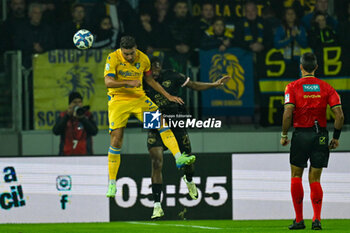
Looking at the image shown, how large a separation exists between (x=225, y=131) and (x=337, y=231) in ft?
13.6

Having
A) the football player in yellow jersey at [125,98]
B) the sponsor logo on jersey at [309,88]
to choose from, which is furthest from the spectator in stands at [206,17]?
the sponsor logo on jersey at [309,88]

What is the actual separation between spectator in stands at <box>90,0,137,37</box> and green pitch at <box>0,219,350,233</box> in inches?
147

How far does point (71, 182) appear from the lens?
11.5 m

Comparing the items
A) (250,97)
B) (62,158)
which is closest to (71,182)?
(62,158)

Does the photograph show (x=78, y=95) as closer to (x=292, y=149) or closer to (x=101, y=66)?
(x=101, y=66)

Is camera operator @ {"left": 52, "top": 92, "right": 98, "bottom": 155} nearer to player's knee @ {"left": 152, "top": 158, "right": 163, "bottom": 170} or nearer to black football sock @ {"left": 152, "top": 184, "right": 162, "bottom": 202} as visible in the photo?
player's knee @ {"left": 152, "top": 158, "right": 163, "bottom": 170}

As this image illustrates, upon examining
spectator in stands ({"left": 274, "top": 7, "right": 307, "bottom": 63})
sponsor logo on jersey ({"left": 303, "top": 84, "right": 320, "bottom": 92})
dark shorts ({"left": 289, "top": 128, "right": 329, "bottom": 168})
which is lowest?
dark shorts ({"left": 289, "top": 128, "right": 329, "bottom": 168})

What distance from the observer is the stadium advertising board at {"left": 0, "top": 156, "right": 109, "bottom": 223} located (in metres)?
11.4

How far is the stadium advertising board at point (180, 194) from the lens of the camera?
11.5 m

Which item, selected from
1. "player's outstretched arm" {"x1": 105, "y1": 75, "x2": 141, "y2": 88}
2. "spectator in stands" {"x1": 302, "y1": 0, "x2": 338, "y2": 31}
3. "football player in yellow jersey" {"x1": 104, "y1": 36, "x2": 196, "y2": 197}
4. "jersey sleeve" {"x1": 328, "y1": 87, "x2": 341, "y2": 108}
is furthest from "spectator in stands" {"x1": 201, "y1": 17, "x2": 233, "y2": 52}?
"jersey sleeve" {"x1": 328, "y1": 87, "x2": 341, "y2": 108}

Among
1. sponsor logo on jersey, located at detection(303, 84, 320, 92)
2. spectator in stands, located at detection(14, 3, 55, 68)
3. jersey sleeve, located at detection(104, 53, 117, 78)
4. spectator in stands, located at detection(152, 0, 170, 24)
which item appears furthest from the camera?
spectator in stands, located at detection(152, 0, 170, 24)

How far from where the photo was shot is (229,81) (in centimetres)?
1299

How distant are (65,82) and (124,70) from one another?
3624mm

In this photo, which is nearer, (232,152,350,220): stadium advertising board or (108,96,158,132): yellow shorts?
(108,96,158,132): yellow shorts
